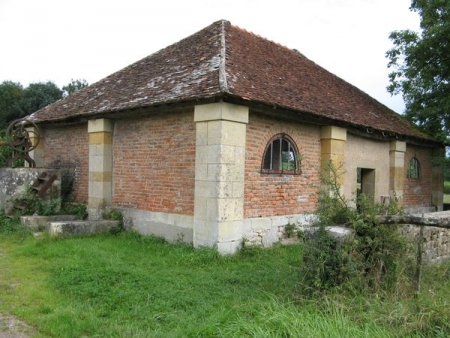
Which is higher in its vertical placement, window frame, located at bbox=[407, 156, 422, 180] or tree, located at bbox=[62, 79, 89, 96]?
tree, located at bbox=[62, 79, 89, 96]

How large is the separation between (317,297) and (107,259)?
416 centimetres

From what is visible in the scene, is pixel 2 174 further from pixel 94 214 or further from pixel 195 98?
pixel 195 98

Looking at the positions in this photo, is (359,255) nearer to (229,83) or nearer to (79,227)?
(229,83)

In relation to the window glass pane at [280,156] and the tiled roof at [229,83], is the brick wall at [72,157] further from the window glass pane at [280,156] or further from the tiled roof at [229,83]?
the window glass pane at [280,156]

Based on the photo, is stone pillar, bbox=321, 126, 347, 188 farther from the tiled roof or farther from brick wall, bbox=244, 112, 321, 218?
the tiled roof

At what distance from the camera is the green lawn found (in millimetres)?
4082

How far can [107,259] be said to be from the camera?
7.37 meters

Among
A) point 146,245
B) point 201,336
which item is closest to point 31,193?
point 146,245

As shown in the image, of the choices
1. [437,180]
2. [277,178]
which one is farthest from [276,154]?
[437,180]

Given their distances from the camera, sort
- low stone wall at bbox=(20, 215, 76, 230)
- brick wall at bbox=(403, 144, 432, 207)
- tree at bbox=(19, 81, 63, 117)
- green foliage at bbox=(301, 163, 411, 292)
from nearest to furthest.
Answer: green foliage at bbox=(301, 163, 411, 292) < low stone wall at bbox=(20, 215, 76, 230) < brick wall at bbox=(403, 144, 432, 207) < tree at bbox=(19, 81, 63, 117)

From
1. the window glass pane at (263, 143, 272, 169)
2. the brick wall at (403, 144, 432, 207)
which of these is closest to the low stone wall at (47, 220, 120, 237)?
the window glass pane at (263, 143, 272, 169)

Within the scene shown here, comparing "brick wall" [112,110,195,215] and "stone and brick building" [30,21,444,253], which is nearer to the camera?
"stone and brick building" [30,21,444,253]

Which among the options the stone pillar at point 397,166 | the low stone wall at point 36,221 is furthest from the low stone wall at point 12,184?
Answer: the stone pillar at point 397,166

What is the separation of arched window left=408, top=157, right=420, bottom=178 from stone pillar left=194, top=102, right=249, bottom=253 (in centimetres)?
909
